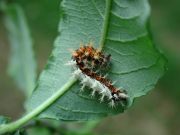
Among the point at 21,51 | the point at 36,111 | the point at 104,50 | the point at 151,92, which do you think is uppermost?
the point at 104,50

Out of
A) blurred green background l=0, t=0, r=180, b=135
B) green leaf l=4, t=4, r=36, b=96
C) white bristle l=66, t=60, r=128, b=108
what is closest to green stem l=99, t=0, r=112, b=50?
white bristle l=66, t=60, r=128, b=108

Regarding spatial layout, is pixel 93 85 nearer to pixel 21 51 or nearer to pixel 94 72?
pixel 94 72

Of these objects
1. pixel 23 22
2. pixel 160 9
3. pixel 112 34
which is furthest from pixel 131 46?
pixel 160 9

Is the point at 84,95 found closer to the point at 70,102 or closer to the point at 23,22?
the point at 70,102

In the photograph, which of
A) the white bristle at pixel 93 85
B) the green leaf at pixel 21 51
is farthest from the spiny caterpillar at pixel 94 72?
the green leaf at pixel 21 51

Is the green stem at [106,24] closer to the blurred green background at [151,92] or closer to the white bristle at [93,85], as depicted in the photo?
the white bristle at [93,85]

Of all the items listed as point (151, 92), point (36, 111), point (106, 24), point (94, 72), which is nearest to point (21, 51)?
point (94, 72)

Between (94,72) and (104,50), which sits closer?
(104,50)
